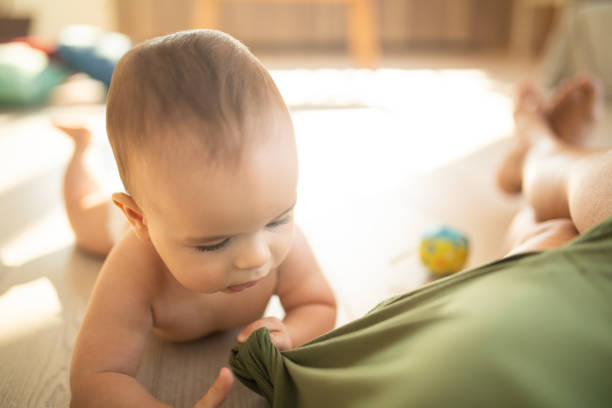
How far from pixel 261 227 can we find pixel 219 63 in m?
0.15

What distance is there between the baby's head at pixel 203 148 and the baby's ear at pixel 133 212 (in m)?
0.01

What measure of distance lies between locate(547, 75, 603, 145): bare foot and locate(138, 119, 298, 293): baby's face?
35.9 inches

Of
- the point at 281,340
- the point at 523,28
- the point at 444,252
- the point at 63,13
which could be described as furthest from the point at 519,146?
the point at 63,13

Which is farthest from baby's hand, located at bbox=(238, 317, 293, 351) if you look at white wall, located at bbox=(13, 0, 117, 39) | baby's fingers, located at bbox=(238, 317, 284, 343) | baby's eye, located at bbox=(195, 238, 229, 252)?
white wall, located at bbox=(13, 0, 117, 39)

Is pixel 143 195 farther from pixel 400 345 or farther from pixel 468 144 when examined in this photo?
pixel 468 144

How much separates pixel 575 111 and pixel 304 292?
2.83 ft

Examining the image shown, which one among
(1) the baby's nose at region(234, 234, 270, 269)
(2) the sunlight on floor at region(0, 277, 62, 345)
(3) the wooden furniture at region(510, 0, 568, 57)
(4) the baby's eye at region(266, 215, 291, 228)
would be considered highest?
(4) the baby's eye at region(266, 215, 291, 228)

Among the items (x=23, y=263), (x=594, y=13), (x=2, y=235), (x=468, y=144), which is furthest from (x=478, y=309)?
(x=594, y=13)

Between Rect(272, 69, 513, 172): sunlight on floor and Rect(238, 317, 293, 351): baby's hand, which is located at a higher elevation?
Rect(238, 317, 293, 351): baby's hand

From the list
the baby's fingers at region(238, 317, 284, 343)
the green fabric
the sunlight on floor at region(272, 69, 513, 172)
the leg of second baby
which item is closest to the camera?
the green fabric

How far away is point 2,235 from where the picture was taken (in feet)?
3.43

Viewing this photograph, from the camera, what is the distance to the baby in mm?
479

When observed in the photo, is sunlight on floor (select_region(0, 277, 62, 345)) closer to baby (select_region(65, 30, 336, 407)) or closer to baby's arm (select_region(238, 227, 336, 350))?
baby (select_region(65, 30, 336, 407))

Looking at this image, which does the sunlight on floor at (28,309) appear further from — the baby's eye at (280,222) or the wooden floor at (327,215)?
the baby's eye at (280,222)
